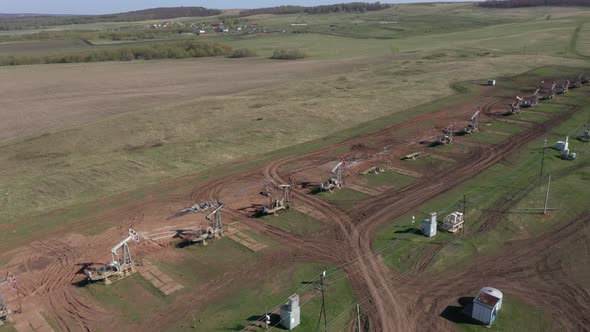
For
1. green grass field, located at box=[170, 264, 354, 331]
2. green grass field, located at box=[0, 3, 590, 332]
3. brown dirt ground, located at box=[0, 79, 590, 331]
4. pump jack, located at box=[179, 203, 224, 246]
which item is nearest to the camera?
green grass field, located at box=[170, 264, 354, 331]

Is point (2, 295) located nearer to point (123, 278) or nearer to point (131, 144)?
point (123, 278)

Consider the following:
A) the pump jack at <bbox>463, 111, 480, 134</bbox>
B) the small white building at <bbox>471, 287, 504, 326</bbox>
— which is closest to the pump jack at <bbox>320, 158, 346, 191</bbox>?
the small white building at <bbox>471, 287, 504, 326</bbox>

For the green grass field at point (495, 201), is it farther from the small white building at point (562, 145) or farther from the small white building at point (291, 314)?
the small white building at point (291, 314)

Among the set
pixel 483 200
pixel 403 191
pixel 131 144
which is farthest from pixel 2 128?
pixel 483 200

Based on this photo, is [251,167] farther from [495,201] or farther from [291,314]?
[291,314]

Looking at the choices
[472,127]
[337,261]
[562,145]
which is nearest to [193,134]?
[337,261]

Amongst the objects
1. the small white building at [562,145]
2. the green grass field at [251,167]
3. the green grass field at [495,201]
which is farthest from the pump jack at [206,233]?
the small white building at [562,145]

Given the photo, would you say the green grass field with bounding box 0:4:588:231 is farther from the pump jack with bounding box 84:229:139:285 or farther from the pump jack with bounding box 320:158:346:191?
the pump jack with bounding box 320:158:346:191

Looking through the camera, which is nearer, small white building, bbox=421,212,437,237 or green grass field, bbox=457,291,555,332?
green grass field, bbox=457,291,555,332
